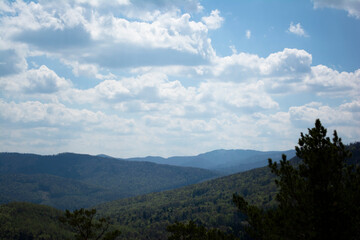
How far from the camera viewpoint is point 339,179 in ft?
86.6

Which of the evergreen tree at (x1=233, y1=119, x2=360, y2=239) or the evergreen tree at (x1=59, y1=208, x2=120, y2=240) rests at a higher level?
the evergreen tree at (x1=233, y1=119, x2=360, y2=239)

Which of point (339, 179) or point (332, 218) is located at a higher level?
point (339, 179)

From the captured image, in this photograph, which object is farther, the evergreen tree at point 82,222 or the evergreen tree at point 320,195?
the evergreen tree at point 82,222

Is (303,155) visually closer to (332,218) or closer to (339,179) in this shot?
(339,179)

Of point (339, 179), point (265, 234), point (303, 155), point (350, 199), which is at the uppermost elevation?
point (303, 155)

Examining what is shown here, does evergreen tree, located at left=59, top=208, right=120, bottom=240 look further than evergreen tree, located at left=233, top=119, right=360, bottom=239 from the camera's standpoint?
Yes

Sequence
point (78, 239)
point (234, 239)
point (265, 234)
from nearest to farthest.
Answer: point (265, 234)
point (234, 239)
point (78, 239)

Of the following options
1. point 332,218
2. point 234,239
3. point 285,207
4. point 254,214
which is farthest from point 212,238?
point 332,218

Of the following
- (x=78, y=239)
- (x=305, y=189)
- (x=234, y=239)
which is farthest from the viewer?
(x=78, y=239)

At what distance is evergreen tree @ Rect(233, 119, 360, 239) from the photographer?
83.5ft

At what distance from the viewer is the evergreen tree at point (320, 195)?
1002 inches

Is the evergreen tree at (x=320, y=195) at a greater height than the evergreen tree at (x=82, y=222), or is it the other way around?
the evergreen tree at (x=320, y=195)

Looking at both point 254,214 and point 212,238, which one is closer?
point 254,214

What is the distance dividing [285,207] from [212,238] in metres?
13.6
